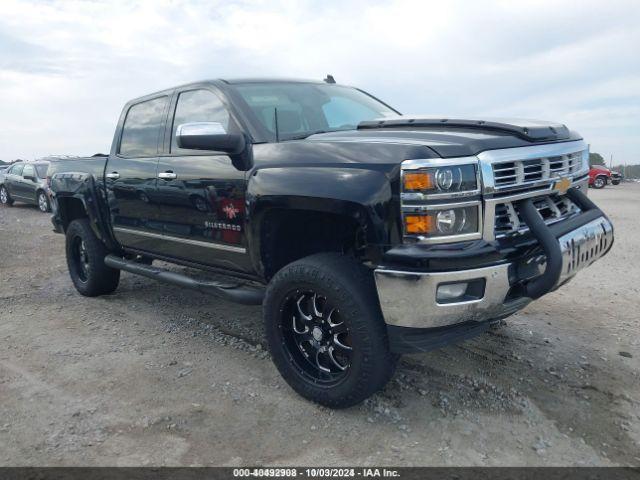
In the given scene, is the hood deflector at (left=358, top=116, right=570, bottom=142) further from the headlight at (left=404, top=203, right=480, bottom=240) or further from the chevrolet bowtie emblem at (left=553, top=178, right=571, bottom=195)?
the headlight at (left=404, top=203, right=480, bottom=240)

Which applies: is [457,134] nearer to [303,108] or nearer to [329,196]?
[329,196]

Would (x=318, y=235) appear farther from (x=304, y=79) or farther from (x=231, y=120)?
(x=304, y=79)

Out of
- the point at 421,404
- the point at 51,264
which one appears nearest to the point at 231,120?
the point at 421,404

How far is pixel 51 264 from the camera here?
7477 mm

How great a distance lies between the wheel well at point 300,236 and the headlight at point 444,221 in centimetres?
62

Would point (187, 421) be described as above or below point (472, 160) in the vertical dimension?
below

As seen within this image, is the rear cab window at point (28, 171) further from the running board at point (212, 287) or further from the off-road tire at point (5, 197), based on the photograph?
the running board at point (212, 287)

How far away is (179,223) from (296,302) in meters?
1.37

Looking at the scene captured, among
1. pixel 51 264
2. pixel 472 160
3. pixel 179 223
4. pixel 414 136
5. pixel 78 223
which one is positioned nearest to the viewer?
pixel 472 160

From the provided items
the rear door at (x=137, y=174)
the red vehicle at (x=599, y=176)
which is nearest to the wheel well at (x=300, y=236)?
the rear door at (x=137, y=174)

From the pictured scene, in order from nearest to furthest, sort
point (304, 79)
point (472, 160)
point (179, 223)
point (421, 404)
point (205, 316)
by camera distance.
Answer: point (472, 160) → point (421, 404) → point (179, 223) → point (304, 79) → point (205, 316)

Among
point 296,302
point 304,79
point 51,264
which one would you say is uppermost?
point 304,79

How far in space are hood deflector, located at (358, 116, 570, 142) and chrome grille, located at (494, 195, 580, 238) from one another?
1.17 ft

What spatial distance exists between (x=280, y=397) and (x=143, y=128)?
2764 millimetres
